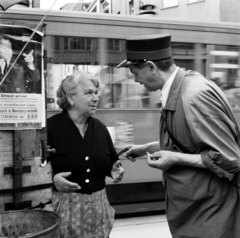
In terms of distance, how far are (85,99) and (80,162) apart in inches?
18.6

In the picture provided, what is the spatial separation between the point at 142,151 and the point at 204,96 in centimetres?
84

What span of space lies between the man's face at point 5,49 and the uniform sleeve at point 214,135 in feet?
3.14

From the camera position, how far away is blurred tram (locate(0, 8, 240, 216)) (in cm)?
595

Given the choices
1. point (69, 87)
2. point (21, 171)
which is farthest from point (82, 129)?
point (21, 171)

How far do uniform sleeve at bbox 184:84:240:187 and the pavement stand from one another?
3308mm

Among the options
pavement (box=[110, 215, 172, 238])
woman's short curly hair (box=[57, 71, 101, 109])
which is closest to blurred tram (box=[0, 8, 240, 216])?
pavement (box=[110, 215, 172, 238])

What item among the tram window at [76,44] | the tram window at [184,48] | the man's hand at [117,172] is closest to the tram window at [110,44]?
the tram window at [76,44]

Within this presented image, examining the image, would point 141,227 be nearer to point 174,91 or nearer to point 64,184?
point 64,184

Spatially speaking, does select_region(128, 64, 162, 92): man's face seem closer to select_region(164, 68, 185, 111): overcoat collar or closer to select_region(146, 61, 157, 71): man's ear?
select_region(146, 61, 157, 71): man's ear

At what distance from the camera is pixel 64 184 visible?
7.92 ft

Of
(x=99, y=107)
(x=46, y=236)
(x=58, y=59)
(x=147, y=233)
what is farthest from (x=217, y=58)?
(x=46, y=236)

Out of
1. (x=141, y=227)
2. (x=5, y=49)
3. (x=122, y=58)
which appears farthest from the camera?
(x=122, y=58)

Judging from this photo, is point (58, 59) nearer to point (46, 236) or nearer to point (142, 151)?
point (142, 151)

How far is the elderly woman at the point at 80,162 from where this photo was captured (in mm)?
2568
